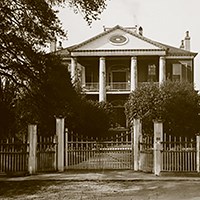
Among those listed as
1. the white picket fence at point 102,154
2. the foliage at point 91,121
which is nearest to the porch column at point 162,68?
the foliage at point 91,121

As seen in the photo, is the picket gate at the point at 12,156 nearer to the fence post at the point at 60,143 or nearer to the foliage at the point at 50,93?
the fence post at the point at 60,143

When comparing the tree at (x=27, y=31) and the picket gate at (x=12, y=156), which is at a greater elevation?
the tree at (x=27, y=31)

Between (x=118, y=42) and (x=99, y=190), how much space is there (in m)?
31.2

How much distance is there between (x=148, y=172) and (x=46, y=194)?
17.7 ft

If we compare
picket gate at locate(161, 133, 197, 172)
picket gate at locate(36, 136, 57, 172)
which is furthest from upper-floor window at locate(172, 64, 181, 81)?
picket gate at locate(36, 136, 57, 172)

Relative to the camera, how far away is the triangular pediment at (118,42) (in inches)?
1681

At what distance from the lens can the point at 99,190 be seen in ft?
41.4

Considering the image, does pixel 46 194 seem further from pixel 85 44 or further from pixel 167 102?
pixel 85 44

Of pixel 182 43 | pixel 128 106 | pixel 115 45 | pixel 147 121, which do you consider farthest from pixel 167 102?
pixel 182 43

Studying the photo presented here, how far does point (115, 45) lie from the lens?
4281 cm

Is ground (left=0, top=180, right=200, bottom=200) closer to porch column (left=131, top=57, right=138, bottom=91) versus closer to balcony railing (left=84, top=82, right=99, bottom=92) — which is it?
porch column (left=131, top=57, right=138, bottom=91)

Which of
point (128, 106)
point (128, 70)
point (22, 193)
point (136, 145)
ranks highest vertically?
point (128, 70)

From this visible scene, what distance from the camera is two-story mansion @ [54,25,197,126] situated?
140ft

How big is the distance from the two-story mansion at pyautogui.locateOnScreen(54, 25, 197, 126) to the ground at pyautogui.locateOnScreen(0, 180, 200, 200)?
2628 cm
